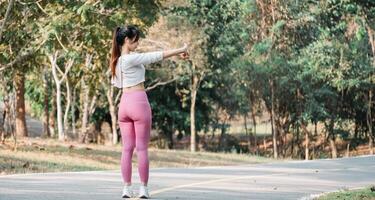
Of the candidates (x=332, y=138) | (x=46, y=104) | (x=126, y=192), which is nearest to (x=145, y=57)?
(x=126, y=192)

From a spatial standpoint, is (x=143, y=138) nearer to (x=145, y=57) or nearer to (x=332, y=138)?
(x=145, y=57)

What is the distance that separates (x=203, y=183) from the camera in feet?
38.2

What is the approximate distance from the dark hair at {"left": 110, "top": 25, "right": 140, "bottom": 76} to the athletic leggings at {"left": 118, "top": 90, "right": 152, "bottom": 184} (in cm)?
39

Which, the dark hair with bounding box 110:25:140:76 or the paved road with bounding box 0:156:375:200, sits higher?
the dark hair with bounding box 110:25:140:76

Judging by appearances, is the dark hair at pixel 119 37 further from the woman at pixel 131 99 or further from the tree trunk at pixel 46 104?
the tree trunk at pixel 46 104

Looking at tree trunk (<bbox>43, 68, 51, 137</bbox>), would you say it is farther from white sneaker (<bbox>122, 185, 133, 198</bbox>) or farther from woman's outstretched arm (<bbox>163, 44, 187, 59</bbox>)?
woman's outstretched arm (<bbox>163, 44, 187, 59</bbox>)

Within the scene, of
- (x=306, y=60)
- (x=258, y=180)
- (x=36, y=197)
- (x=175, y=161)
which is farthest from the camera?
(x=306, y=60)

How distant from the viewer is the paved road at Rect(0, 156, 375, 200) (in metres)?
9.71

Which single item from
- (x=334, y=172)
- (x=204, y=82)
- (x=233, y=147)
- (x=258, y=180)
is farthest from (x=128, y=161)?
(x=233, y=147)

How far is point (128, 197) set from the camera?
9.05m

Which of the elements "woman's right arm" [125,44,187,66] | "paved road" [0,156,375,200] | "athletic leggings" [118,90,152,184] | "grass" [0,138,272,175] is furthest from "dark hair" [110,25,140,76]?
"grass" [0,138,272,175]

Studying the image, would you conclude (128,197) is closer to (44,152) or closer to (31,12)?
(31,12)

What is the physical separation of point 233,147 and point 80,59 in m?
27.0

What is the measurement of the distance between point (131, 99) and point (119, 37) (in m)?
0.69
